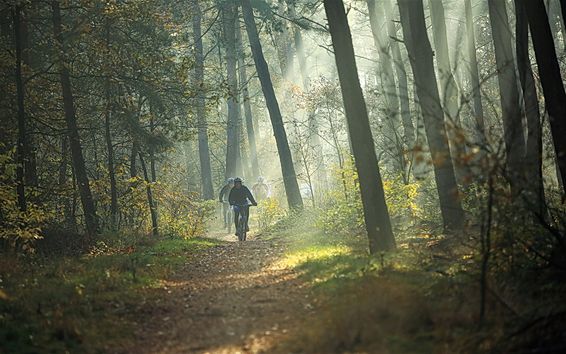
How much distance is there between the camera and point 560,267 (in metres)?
5.50

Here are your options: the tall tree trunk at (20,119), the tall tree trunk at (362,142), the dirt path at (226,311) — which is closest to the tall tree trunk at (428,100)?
the tall tree trunk at (362,142)

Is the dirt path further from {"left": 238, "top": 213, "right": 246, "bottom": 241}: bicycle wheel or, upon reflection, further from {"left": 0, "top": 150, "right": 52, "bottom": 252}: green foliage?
{"left": 238, "top": 213, "right": 246, "bottom": 241}: bicycle wheel

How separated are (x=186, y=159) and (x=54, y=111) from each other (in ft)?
95.6

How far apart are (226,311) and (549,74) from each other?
5.77m

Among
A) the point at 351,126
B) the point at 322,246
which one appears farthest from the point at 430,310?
the point at 322,246

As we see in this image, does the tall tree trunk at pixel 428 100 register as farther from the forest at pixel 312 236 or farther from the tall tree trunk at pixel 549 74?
the tall tree trunk at pixel 549 74

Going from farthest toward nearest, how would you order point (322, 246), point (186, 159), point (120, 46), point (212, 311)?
point (186, 159), point (120, 46), point (322, 246), point (212, 311)

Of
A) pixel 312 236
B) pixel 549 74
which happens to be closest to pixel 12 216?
pixel 312 236

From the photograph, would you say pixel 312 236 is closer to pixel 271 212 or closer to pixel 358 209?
pixel 358 209

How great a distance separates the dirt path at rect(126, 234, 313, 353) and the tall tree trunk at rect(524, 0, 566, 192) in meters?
4.21

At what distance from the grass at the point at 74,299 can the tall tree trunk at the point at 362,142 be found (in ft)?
12.7

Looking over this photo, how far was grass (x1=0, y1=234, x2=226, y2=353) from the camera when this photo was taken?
5.92m

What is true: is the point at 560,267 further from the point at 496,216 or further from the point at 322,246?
the point at 322,246

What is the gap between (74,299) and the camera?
748 centimetres
